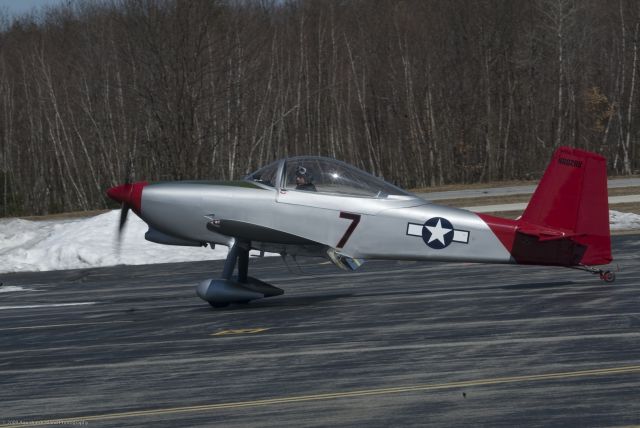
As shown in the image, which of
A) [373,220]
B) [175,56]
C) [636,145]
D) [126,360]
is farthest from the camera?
[636,145]

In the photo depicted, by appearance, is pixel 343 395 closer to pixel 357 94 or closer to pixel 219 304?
pixel 219 304

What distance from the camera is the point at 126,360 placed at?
36.4 feet

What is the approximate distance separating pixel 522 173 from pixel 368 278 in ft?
124

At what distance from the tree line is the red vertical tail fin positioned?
3469 cm

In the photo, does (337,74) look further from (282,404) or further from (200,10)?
(282,404)

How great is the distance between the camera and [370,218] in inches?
562

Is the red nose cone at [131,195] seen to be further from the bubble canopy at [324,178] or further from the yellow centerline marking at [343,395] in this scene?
the yellow centerline marking at [343,395]

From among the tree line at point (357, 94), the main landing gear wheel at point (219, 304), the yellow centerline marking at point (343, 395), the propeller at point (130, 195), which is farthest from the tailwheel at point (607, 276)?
the tree line at point (357, 94)

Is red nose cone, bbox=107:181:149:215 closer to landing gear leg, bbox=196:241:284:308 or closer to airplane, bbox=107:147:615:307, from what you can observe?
airplane, bbox=107:147:615:307

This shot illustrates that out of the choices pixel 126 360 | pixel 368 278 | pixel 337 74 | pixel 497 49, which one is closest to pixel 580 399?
pixel 126 360

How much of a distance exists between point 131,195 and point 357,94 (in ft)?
172

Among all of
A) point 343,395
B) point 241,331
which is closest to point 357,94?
point 241,331

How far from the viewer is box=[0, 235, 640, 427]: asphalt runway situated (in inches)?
317

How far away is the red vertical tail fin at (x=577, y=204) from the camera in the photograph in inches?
555
